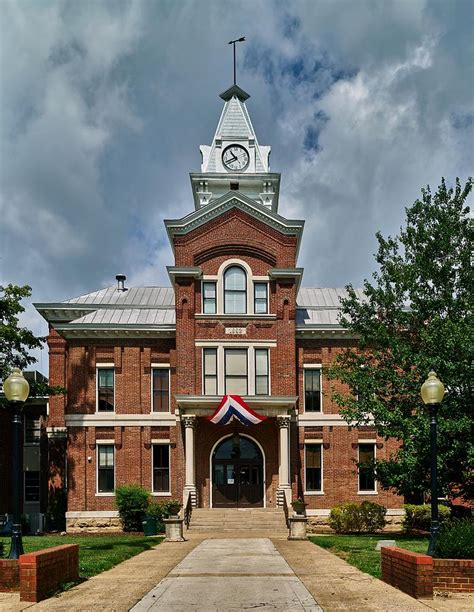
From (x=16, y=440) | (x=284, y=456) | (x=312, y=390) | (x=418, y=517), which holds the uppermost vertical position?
(x=312, y=390)

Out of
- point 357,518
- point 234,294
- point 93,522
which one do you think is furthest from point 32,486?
point 357,518

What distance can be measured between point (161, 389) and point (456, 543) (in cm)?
2650

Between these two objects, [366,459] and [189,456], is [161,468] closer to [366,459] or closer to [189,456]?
[189,456]

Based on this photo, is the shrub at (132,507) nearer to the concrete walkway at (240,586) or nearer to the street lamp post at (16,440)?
the concrete walkway at (240,586)

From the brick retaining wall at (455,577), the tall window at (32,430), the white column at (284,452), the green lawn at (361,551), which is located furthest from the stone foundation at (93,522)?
the brick retaining wall at (455,577)

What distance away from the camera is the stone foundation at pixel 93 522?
3656cm

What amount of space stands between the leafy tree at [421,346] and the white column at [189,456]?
31.2 ft

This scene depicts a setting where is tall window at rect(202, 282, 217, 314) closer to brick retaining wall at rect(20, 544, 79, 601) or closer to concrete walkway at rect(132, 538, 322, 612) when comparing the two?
concrete walkway at rect(132, 538, 322, 612)

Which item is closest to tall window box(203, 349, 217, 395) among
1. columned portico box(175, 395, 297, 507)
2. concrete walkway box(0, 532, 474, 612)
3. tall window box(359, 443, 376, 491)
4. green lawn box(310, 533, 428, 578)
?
columned portico box(175, 395, 297, 507)

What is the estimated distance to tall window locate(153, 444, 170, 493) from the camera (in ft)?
124

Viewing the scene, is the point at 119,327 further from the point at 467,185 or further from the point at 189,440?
the point at 467,185

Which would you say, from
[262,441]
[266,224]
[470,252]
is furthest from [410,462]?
[266,224]

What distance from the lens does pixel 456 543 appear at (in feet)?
43.1

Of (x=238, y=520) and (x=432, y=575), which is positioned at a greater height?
(x=432, y=575)
